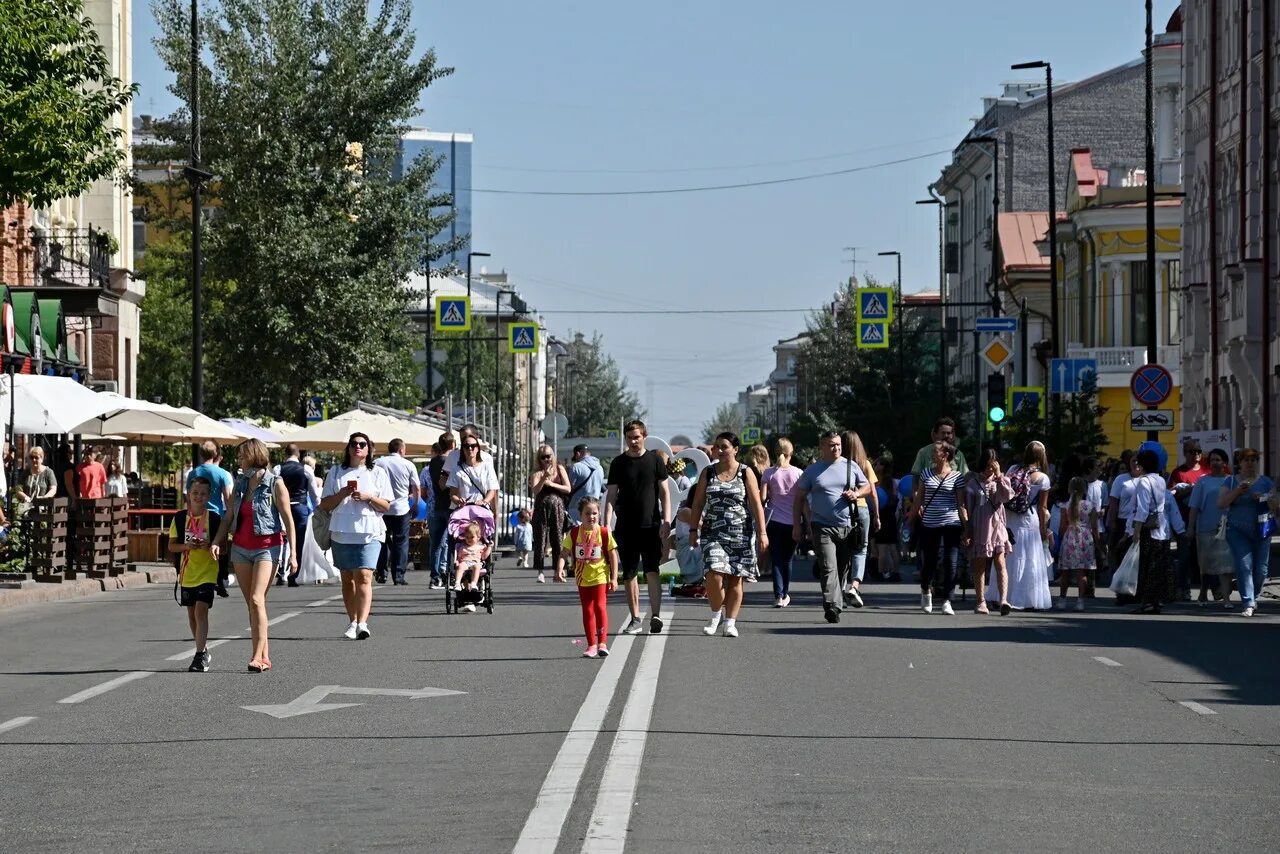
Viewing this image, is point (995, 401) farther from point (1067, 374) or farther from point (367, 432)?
point (367, 432)

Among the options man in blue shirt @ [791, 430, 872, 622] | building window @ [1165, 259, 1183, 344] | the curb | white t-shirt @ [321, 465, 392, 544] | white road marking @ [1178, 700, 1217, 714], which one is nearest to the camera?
white road marking @ [1178, 700, 1217, 714]

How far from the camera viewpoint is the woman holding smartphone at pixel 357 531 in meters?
18.0

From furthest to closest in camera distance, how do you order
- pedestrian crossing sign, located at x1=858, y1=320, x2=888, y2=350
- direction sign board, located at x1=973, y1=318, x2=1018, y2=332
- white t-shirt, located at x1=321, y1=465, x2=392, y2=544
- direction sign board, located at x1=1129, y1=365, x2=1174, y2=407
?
pedestrian crossing sign, located at x1=858, y1=320, x2=888, y2=350
direction sign board, located at x1=973, y1=318, x2=1018, y2=332
direction sign board, located at x1=1129, y1=365, x2=1174, y2=407
white t-shirt, located at x1=321, y1=465, x2=392, y2=544

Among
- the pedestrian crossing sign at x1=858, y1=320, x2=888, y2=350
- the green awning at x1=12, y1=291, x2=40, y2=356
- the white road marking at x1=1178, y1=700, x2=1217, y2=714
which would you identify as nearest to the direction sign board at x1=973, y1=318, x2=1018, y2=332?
the pedestrian crossing sign at x1=858, y1=320, x2=888, y2=350

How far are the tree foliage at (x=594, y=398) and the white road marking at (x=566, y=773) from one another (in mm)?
140082

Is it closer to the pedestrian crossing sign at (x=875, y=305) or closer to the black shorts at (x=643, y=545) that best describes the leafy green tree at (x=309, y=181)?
the pedestrian crossing sign at (x=875, y=305)

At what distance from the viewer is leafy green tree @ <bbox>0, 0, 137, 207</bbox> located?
24.3 metres

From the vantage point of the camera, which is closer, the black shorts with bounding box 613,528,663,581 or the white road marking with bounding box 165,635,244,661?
the white road marking with bounding box 165,635,244,661

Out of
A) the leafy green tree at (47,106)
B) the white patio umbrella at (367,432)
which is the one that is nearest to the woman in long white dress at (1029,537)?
the leafy green tree at (47,106)

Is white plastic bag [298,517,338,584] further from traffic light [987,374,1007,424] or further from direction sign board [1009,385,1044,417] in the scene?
direction sign board [1009,385,1044,417]

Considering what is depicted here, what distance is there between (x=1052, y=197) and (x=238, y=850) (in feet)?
148

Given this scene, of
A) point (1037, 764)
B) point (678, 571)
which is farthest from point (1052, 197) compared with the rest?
point (1037, 764)

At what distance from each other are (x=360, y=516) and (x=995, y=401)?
24.5 m

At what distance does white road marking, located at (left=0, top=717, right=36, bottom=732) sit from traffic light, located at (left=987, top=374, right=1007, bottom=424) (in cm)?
2924
